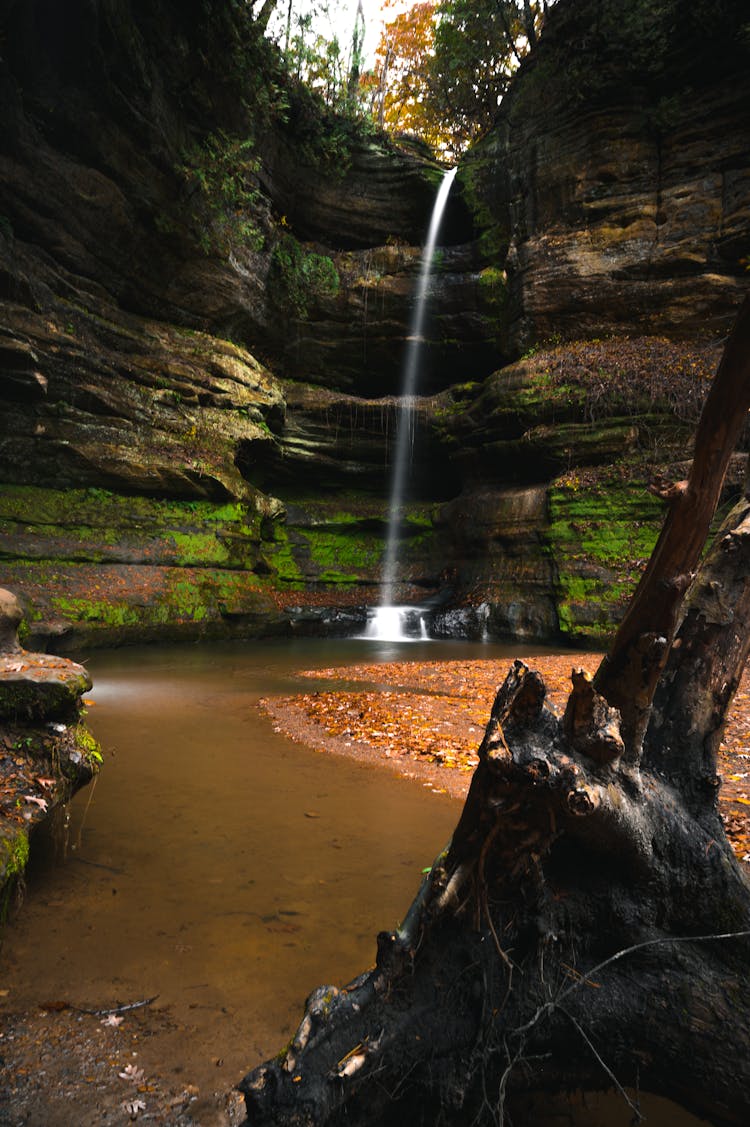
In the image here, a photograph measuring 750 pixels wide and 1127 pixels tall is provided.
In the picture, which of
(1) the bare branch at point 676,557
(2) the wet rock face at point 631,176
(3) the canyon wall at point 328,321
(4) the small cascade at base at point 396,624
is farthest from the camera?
(4) the small cascade at base at point 396,624

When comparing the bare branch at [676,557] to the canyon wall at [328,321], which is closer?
the bare branch at [676,557]

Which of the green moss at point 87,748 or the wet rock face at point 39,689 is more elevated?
the wet rock face at point 39,689

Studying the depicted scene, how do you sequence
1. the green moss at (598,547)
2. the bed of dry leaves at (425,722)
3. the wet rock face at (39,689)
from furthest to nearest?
the green moss at (598,547) < the bed of dry leaves at (425,722) < the wet rock face at (39,689)

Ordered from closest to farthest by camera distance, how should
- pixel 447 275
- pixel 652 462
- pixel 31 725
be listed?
1. pixel 31 725
2. pixel 652 462
3. pixel 447 275

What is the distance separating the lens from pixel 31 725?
3684 mm

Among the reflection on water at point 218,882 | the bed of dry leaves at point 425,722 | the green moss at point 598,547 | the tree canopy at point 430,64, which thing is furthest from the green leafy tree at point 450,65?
the reflection on water at point 218,882

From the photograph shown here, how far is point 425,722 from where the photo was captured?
6605mm

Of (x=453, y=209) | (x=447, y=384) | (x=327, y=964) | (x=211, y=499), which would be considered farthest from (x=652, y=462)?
(x=327, y=964)

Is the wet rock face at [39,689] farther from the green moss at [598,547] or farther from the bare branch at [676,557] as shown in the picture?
the green moss at [598,547]

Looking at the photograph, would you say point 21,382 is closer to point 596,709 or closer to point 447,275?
point 596,709

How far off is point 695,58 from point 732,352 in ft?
70.1

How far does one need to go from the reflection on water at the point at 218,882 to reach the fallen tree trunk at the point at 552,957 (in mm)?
621

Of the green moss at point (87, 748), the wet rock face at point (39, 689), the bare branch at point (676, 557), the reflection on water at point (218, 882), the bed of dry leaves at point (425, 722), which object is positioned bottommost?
the reflection on water at point (218, 882)

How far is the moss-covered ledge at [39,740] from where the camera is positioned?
10.3 ft
